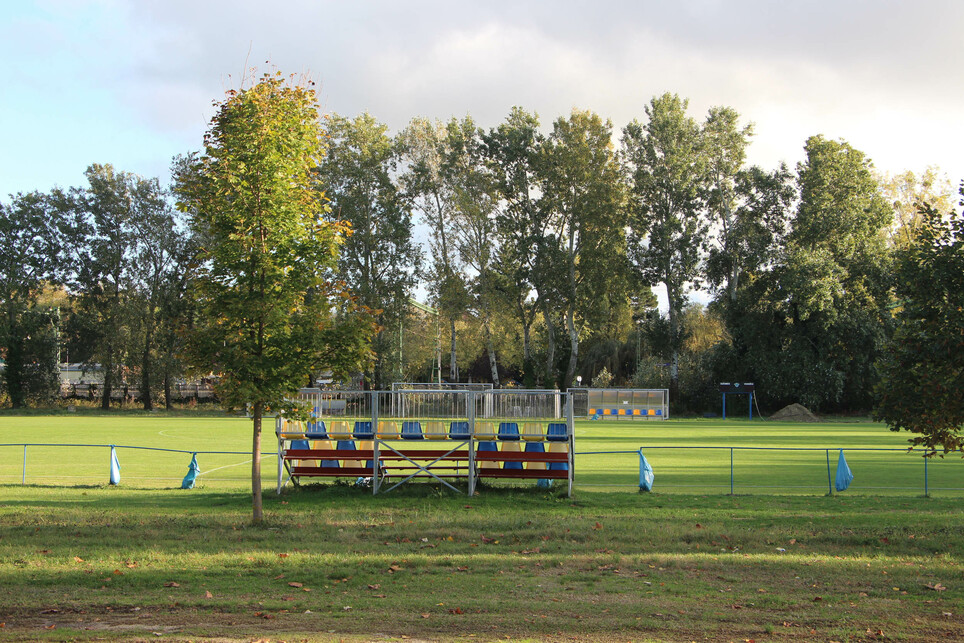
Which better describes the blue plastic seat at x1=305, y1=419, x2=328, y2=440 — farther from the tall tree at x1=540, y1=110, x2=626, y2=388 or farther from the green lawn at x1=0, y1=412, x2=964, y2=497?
the tall tree at x1=540, y1=110, x2=626, y2=388

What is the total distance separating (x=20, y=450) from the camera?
28.1 meters

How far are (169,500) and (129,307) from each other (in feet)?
173

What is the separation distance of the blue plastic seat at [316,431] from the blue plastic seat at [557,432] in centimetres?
498

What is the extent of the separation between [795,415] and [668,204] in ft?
62.2

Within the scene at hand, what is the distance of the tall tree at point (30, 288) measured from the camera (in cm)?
6359

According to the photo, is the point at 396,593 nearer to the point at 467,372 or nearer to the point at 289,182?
the point at 289,182

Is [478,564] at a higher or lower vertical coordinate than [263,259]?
lower

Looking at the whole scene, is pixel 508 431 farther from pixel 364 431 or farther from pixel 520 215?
pixel 520 215

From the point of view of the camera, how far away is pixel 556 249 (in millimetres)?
61562

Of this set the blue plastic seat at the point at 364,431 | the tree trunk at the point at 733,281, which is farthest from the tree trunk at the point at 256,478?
the tree trunk at the point at 733,281

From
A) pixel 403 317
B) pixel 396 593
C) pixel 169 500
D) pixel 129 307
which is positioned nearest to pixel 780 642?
pixel 396 593

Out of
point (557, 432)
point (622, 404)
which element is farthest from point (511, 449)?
point (622, 404)

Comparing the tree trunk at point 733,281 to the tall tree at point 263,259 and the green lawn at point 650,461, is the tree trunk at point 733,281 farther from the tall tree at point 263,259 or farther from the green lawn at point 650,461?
the tall tree at point 263,259

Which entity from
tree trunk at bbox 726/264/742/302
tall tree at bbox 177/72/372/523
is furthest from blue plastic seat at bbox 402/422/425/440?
tree trunk at bbox 726/264/742/302
